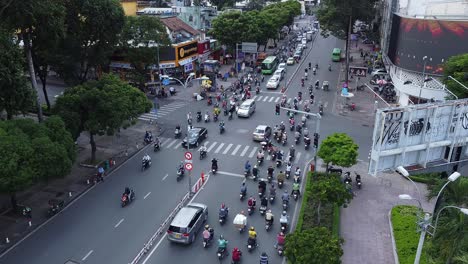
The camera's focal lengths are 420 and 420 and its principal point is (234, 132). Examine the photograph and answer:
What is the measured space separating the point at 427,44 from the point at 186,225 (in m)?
38.1

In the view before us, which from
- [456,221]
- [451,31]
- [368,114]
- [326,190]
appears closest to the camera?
[456,221]

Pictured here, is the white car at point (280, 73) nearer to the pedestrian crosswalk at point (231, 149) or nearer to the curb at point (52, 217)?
the pedestrian crosswalk at point (231, 149)

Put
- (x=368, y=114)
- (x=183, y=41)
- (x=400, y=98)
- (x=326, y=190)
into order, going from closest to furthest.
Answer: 1. (x=326, y=190)
2. (x=368, y=114)
3. (x=400, y=98)
4. (x=183, y=41)

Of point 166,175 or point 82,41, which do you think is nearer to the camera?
point 166,175

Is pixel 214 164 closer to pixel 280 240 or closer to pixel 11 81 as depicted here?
pixel 280 240

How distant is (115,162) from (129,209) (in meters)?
8.53

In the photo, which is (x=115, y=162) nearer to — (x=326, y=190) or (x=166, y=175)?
(x=166, y=175)

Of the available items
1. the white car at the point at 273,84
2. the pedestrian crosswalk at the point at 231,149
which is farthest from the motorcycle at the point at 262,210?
the white car at the point at 273,84

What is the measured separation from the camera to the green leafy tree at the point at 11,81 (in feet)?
94.4

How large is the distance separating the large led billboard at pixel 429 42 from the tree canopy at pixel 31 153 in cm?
3882

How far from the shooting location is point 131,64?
56.3 m

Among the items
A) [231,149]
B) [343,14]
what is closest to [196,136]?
[231,149]

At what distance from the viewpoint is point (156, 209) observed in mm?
28938

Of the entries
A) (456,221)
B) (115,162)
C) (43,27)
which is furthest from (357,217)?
(43,27)
